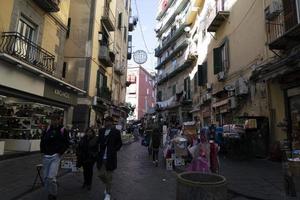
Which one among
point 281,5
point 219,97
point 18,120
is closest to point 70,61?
point 18,120

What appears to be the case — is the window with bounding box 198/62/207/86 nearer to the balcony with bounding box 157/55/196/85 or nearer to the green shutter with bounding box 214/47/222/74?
the green shutter with bounding box 214/47/222/74

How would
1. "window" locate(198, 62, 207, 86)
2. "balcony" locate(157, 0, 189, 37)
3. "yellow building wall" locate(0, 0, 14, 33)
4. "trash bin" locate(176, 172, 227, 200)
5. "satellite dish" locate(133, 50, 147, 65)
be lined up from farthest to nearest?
"balcony" locate(157, 0, 189, 37) < "satellite dish" locate(133, 50, 147, 65) < "window" locate(198, 62, 207, 86) < "yellow building wall" locate(0, 0, 14, 33) < "trash bin" locate(176, 172, 227, 200)

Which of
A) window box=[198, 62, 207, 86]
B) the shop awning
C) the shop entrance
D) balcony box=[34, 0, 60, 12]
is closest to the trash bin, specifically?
the shop entrance

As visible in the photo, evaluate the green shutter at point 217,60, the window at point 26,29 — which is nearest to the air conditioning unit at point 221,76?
the green shutter at point 217,60

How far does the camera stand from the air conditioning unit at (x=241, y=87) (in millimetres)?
14877

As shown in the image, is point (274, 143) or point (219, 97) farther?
point (219, 97)

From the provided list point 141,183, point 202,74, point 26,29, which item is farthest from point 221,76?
point 141,183

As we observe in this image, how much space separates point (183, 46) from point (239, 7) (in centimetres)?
1757

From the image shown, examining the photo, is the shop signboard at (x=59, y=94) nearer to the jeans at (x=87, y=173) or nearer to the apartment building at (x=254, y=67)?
the jeans at (x=87, y=173)

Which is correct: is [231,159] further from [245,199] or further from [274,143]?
[245,199]

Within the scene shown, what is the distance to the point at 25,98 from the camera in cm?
1312

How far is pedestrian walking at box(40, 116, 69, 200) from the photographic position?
590 centimetres

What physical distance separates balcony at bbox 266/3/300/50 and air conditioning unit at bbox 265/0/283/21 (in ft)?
0.31

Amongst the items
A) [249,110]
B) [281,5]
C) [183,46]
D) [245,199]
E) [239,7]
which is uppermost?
[183,46]
